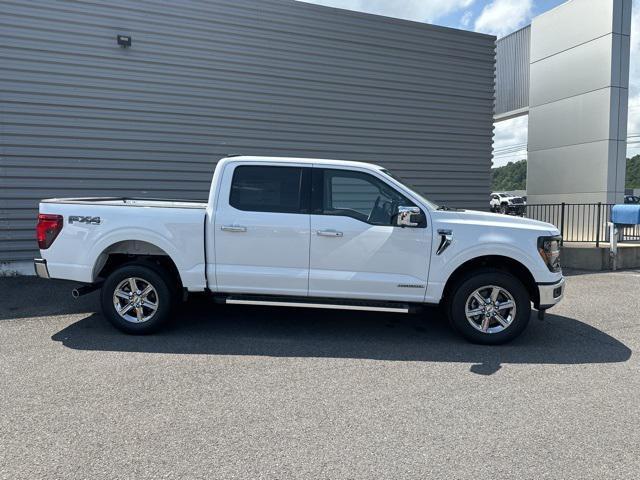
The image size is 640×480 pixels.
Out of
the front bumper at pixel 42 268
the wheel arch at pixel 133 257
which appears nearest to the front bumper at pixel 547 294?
the wheel arch at pixel 133 257

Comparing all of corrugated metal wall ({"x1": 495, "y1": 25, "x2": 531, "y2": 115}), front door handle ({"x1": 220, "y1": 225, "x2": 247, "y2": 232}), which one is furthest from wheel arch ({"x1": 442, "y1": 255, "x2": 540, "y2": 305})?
corrugated metal wall ({"x1": 495, "y1": 25, "x2": 531, "y2": 115})

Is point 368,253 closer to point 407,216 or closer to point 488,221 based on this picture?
point 407,216

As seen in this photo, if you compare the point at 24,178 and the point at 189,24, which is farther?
the point at 189,24

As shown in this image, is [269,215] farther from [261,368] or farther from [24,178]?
[24,178]

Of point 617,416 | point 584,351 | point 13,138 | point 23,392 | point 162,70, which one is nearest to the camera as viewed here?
point 617,416

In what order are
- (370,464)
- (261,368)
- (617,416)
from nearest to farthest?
(370,464)
(617,416)
(261,368)

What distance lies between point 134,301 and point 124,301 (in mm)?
120

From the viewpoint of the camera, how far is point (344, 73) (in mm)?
9992

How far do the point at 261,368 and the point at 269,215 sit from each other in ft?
5.52

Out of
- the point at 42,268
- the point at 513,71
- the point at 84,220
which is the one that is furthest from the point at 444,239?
the point at 513,71

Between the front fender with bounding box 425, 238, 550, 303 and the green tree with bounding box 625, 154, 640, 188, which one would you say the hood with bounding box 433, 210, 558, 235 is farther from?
the green tree with bounding box 625, 154, 640, 188

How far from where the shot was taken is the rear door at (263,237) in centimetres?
524

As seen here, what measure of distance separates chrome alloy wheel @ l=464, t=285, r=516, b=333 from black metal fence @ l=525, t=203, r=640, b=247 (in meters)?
6.96

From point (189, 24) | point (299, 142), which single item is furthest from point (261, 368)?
point (189, 24)
